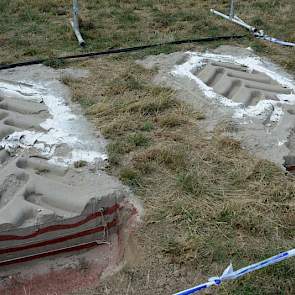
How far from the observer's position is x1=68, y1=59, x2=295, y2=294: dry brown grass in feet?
11.0

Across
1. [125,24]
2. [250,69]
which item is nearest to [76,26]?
[125,24]

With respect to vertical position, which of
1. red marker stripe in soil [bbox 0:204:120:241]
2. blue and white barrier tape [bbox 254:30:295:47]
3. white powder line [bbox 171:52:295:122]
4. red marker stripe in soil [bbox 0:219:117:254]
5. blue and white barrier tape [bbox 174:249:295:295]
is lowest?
blue and white barrier tape [bbox 254:30:295:47]

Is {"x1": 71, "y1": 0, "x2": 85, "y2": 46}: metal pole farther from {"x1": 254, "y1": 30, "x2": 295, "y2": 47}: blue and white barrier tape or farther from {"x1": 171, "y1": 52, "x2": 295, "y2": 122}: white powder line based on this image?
{"x1": 254, "y1": 30, "x2": 295, "y2": 47}: blue and white barrier tape

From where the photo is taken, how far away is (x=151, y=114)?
5.40 meters

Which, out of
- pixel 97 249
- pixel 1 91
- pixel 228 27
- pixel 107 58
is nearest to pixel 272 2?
pixel 228 27

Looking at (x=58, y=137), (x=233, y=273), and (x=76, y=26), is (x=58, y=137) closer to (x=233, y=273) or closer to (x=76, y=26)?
(x=233, y=273)

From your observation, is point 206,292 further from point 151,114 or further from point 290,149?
point 151,114

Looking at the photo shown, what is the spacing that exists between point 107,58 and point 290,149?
324cm

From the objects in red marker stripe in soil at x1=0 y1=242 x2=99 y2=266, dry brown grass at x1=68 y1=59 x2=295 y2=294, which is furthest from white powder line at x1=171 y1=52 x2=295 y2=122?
red marker stripe in soil at x1=0 y1=242 x2=99 y2=266

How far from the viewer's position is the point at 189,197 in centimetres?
402

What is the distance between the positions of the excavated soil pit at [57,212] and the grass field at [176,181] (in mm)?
207

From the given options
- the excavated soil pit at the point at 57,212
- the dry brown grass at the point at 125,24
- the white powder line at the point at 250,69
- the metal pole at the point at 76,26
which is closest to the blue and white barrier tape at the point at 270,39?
the dry brown grass at the point at 125,24

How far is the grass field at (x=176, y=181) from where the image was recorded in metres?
3.37

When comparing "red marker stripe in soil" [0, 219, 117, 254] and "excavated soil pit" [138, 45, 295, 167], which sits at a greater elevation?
→ "red marker stripe in soil" [0, 219, 117, 254]
